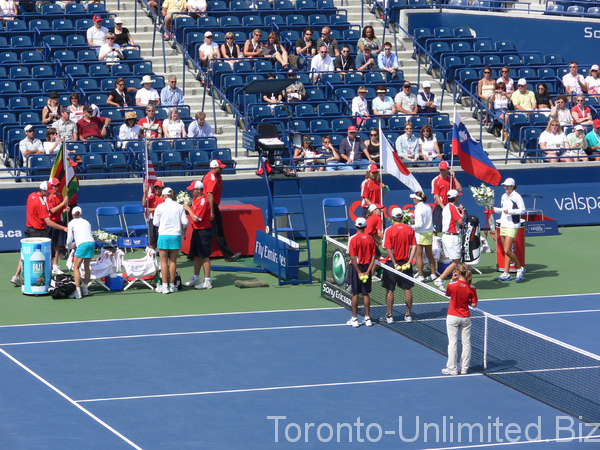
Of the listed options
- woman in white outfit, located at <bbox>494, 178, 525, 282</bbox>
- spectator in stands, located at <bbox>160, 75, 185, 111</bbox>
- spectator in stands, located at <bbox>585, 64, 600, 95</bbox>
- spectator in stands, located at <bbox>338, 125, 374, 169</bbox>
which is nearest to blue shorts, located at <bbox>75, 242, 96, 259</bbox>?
spectator in stands, located at <bbox>160, 75, 185, 111</bbox>

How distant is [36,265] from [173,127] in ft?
23.2

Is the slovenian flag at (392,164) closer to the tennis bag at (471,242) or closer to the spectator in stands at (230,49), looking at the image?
the tennis bag at (471,242)

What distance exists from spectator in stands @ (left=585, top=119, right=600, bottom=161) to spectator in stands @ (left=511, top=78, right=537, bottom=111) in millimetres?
1908

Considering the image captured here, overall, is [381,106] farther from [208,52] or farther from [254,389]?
[254,389]

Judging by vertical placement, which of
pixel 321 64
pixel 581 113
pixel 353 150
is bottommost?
pixel 353 150

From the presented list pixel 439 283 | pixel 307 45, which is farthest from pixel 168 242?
pixel 307 45

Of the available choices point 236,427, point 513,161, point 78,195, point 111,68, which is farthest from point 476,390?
point 111,68

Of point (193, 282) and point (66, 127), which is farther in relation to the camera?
point (66, 127)

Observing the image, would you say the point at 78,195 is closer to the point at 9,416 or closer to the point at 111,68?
the point at 111,68

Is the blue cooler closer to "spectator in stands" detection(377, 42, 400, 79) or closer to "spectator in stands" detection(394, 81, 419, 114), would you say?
"spectator in stands" detection(394, 81, 419, 114)

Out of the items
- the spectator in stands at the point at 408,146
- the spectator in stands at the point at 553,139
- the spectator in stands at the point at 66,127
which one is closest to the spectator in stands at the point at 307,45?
the spectator in stands at the point at 408,146

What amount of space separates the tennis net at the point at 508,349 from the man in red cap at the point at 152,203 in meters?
3.84

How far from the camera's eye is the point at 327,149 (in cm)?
2478

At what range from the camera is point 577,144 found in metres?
26.5
